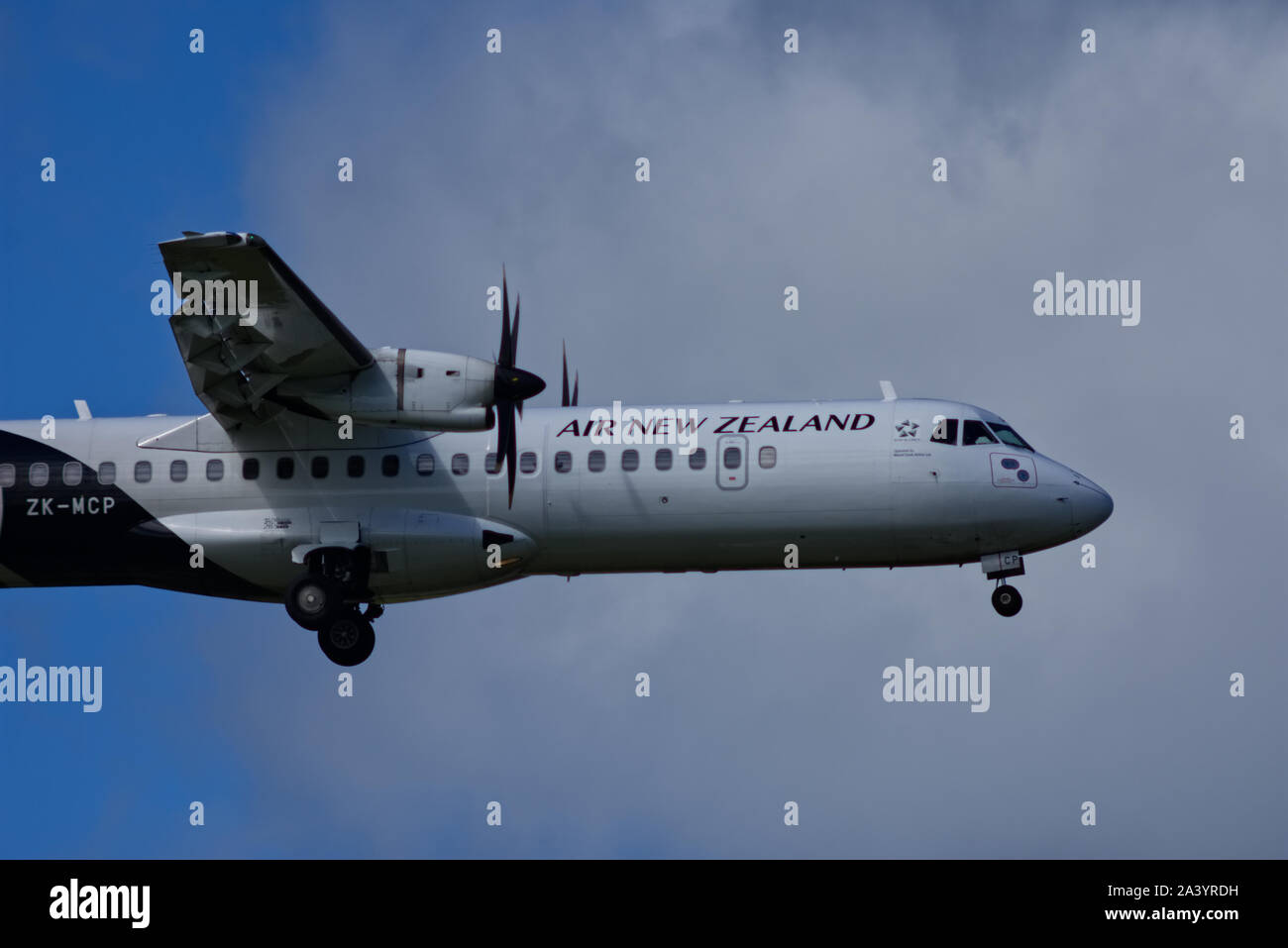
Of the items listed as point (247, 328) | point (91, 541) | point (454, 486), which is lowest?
point (91, 541)

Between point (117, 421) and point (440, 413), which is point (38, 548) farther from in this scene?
point (440, 413)

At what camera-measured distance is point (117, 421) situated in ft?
116

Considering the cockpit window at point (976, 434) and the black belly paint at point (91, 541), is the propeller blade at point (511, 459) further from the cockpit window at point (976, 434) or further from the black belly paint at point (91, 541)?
the cockpit window at point (976, 434)

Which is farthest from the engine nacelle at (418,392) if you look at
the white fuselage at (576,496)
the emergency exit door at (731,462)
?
the emergency exit door at (731,462)

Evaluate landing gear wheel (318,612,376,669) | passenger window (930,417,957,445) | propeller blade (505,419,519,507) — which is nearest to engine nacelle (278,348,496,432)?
propeller blade (505,419,519,507)

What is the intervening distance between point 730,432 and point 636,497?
1.86m

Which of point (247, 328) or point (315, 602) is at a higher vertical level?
point (247, 328)

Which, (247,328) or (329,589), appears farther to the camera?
(329,589)

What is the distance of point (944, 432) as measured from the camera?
3325cm

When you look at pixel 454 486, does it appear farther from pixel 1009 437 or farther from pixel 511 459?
pixel 1009 437

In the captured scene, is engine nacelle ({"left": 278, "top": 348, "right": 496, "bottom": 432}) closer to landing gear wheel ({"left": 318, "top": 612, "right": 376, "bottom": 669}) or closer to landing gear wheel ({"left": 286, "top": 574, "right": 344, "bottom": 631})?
landing gear wheel ({"left": 286, "top": 574, "right": 344, "bottom": 631})

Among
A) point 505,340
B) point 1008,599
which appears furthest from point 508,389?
point 1008,599

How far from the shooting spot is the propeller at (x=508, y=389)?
3192cm

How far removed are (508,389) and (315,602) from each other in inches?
195
